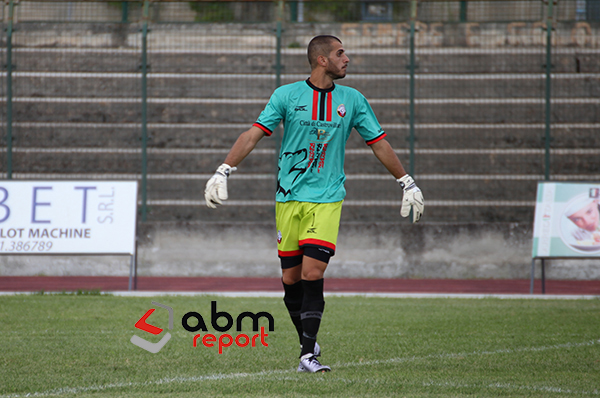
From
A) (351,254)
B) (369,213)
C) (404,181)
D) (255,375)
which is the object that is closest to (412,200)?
(404,181)

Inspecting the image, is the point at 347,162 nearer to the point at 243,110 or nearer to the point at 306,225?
the point at 243,110

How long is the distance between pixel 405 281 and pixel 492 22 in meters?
5.29

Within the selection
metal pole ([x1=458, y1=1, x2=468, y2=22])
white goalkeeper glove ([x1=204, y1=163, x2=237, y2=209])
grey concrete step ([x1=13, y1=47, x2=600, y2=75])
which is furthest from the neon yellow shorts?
metal pole ([x1=458, y1=1, x2=468, y2=22])

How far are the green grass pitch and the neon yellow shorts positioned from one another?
0.81m

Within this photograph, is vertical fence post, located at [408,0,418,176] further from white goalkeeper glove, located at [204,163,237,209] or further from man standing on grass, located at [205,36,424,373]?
white goalkeeper glove, located at [204,163,237,209]

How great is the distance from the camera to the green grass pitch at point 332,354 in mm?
4129

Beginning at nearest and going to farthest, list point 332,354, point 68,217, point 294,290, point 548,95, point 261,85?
point 294,290
point 332,354
point 68,217
point 548,95
point 261,85

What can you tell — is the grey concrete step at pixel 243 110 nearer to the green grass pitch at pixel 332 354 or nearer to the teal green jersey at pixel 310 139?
the green grass pitch at pixel 332 354

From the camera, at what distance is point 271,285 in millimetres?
11938

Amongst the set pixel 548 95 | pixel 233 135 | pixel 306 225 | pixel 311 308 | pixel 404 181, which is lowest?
pixel 311 308

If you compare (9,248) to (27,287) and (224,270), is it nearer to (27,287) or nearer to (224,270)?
(27,287)

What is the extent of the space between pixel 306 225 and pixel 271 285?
283 inches

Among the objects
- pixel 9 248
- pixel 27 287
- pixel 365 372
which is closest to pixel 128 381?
pixel 365 372

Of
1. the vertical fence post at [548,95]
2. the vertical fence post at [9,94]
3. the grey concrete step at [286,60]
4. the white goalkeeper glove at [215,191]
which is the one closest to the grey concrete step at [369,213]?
the vertical fence post at [548,95]
